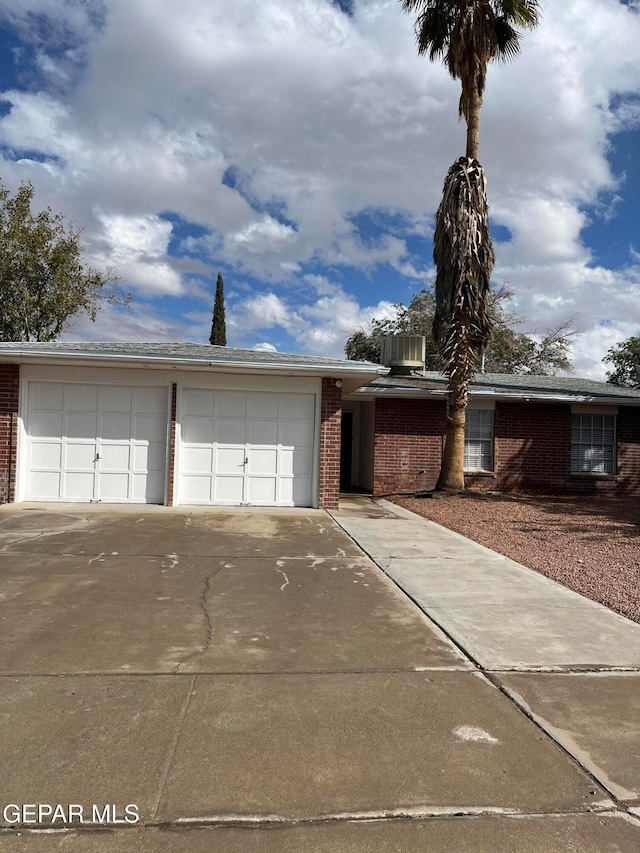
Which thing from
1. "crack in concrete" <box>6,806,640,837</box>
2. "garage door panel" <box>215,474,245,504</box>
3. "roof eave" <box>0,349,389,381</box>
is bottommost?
"crack in concrete" <box>6,806,640,837</box>

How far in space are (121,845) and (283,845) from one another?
24.3 inches

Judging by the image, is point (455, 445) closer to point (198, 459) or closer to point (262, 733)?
point (198, 459)

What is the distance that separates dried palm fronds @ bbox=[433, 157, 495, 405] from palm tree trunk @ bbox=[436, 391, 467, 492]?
162 millimetres

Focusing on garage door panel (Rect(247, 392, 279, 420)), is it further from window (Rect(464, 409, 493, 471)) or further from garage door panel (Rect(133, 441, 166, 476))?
window (Rect(464, 409, 493, 471))

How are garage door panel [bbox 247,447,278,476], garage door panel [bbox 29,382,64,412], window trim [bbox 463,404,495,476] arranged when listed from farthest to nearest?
Answer: 1. window trim [bbox 463,404,495,476]
2. garage door panel [bbox 247,447,278,476]
3. garage door panel [bbox 29,382,64,412]

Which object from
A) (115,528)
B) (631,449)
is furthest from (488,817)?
(631,449)

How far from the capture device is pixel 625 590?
20.9ft

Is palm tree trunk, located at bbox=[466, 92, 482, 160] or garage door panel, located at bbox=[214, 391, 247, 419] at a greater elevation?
palm tree trunk, located at bbox=[466, 92, 482, 160]

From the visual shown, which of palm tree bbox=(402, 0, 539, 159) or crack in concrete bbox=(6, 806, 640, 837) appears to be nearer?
crack in concrete bbox=(6, 806, 640, 837)

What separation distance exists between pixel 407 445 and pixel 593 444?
5.12 m

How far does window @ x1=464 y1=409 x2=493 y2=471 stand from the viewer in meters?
15.7

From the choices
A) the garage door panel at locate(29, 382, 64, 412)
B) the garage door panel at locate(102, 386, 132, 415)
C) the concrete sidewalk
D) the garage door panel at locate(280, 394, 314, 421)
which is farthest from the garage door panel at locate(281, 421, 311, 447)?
the garage door panel at locate(29, 382, 64, 412)

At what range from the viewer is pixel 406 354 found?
1806 centimetres

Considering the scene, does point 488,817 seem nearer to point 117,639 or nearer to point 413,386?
point 117,639
